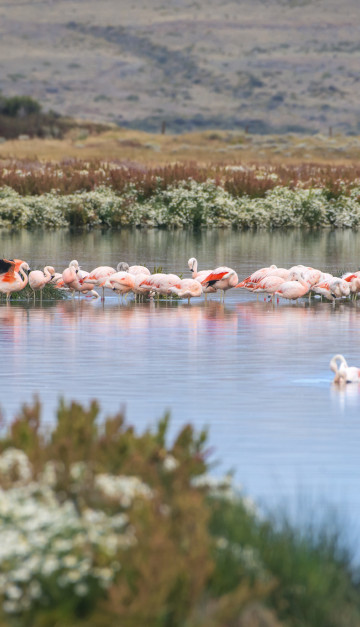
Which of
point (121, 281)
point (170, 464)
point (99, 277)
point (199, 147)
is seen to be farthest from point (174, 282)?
point (199, 147)

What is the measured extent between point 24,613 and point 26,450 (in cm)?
125

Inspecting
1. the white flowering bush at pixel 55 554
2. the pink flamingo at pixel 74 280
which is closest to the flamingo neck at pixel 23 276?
the pink flamingo at pixel 74 280

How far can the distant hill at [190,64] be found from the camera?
166 meters

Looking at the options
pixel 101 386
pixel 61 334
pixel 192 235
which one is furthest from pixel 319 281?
pixel 192 235

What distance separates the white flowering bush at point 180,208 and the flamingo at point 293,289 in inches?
888

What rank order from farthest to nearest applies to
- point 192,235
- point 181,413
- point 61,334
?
point 192,235
point 61,334
point 181,413

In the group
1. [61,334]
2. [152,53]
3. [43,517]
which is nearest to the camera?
[43,517]

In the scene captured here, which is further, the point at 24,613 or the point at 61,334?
the point at 61,334

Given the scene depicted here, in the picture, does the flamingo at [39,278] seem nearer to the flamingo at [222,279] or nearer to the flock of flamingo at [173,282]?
the flock of flamingo at [173,282]

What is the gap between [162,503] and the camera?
541 cm

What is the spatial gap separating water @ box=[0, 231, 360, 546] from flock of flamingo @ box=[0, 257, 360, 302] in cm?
25

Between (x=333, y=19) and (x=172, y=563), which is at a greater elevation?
(x=333, y=19)

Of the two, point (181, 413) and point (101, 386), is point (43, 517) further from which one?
point (101, 386)

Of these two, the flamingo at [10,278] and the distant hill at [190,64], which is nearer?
the flamingo at [10,278]
